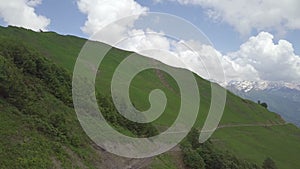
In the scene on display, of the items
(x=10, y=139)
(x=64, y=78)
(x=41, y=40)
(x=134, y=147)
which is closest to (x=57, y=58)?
(x=41, y=40)

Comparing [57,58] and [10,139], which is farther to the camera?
[57,58]

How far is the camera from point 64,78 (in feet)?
167

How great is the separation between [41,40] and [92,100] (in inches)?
5491

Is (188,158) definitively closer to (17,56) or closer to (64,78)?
(64,78)

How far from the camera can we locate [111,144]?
4075 centimetres

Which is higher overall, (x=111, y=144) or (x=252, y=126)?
(x=252, y=126)

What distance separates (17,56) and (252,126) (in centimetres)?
13413

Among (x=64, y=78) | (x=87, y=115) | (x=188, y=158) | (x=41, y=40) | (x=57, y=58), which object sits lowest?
(x=188, y=158)

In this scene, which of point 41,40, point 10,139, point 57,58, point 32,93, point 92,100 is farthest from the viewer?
point 41,40

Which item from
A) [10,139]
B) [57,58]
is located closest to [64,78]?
[10,139]

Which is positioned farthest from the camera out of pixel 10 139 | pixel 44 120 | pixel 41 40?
pixel 41 40

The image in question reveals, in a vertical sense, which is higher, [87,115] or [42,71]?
[42,71]

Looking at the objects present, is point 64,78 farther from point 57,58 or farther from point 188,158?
point 57,58

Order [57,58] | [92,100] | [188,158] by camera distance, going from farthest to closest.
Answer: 1. [57,58]
2. [188,158]
3. [92,100]
